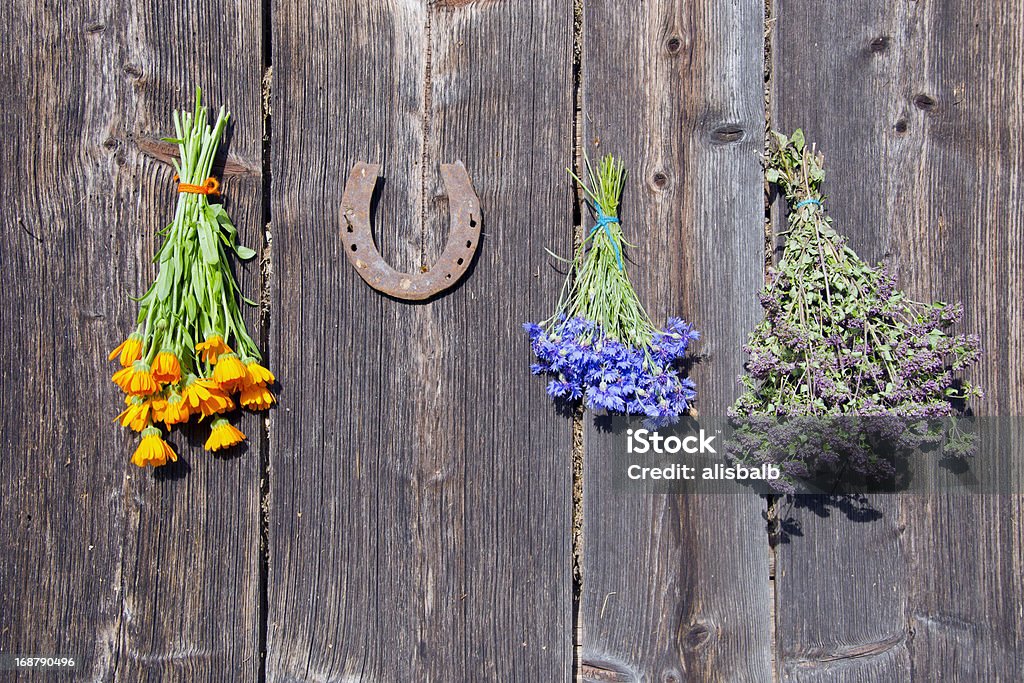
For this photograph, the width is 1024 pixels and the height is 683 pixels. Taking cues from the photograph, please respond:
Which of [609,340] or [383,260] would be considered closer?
[609,340]

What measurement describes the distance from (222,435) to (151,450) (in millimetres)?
131

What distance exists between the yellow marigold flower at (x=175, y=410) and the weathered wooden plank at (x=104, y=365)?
0.12 m

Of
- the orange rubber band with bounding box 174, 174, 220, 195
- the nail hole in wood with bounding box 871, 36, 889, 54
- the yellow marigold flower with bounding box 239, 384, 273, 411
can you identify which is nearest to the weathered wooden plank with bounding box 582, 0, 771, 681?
the nail hole in wood with bounding box 871, 36, 889, 54

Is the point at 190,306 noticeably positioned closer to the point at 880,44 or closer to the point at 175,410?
the point at 175,410

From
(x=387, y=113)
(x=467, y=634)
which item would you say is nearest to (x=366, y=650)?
(x=467, y=634)

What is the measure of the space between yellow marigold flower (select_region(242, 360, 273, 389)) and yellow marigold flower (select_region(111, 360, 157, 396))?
0.16m

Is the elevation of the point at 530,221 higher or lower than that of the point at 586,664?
higher

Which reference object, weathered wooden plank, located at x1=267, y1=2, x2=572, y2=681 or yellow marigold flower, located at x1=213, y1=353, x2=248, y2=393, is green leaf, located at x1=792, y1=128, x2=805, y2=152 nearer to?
weathered wooden plank, located at x1=267, y1=2, x2=572, y2=681

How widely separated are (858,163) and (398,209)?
96 cm

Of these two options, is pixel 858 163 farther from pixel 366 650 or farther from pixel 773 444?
pixel 366 650

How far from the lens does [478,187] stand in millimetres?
1438

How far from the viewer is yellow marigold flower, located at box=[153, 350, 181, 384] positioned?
4.17ft

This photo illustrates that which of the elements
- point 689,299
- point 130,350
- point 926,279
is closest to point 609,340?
point 689,299

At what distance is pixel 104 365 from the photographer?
4.70ft
